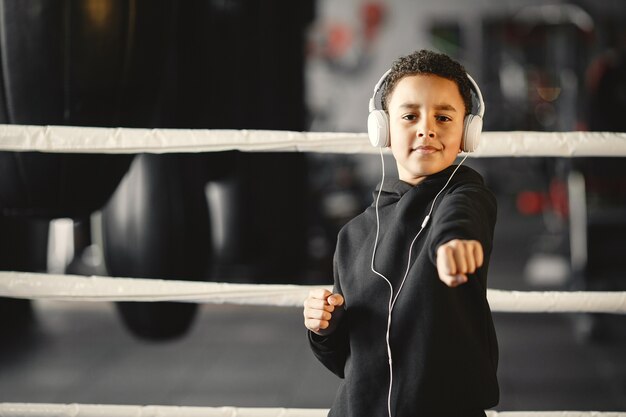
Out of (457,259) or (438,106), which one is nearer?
(457,259)

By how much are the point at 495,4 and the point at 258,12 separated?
7018 mm

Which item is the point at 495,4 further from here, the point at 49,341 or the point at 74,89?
the point at 74,89

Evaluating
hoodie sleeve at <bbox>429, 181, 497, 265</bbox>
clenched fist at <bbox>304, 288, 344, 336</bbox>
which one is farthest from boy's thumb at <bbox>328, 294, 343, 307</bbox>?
hoodie sleeve at <bbox>429, 181, 497, 265</bbox>

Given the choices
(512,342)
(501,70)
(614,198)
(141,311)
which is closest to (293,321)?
(512,342)

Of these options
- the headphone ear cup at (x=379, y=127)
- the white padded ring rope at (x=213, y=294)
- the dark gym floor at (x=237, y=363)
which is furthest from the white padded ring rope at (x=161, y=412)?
the dark gym floor at (x=237, y=363)

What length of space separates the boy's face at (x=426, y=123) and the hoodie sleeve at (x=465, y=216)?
43 millimetres

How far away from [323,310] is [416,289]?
4.1 inches

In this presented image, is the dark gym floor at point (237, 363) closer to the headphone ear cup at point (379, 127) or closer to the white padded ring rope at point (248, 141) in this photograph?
the white padded ring rope at point (248, 141)

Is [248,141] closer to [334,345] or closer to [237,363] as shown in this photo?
[334,345]

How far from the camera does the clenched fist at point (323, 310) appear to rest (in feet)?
2.67

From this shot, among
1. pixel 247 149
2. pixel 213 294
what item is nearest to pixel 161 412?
pixel 213 294

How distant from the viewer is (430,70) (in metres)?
0.82

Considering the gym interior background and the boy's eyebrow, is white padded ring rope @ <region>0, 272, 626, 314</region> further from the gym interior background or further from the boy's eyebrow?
the boy's eyebrow

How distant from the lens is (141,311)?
1.59 metres
